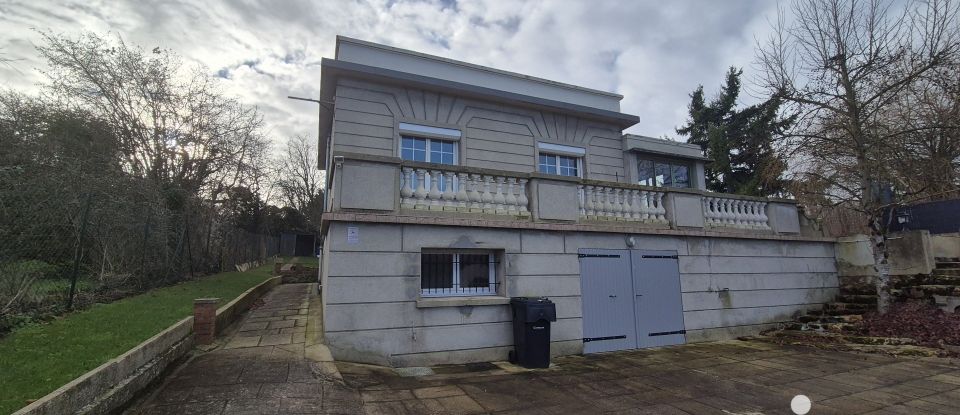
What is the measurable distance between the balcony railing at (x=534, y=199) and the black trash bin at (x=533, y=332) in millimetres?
1480

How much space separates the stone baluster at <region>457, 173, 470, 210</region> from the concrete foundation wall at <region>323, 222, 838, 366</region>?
42 cm

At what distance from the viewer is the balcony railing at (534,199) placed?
5.96 meters

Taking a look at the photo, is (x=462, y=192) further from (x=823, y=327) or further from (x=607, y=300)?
(x=823, y=327)

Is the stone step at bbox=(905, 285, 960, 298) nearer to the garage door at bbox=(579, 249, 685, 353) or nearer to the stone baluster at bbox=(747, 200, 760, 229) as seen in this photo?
the stone baluster at bbox=(747, 200, 760, 229)

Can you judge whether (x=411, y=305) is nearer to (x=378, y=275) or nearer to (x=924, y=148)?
(x=378, y=275)

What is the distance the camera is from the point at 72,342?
5016mm

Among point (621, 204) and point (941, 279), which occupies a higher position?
point (621, 204)

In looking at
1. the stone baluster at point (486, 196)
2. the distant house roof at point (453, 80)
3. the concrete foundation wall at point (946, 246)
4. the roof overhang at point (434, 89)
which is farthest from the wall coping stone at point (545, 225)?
the distant house roof at point (453, 80)

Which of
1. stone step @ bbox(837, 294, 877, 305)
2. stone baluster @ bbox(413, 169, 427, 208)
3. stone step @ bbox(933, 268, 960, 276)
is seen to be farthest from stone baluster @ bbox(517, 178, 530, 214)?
stone step @ bbox(933, 268, 960, 276)

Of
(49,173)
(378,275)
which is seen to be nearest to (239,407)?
(378,275)

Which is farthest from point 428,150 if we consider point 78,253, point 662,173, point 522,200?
point 662,173

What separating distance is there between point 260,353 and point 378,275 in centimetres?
183

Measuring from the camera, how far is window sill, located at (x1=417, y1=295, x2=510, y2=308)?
6.00 meters

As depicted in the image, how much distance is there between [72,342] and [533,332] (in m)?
5.75
